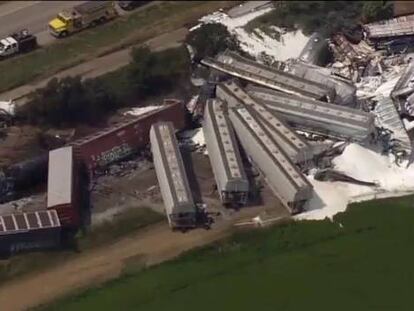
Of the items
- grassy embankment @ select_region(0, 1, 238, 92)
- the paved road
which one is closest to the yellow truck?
grassy embankment @ select_region(0, 1, 238, 92)

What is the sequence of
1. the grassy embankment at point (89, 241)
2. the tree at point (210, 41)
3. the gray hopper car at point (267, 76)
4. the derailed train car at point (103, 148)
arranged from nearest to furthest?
1. the grassy embankment at point (89, 241)
2. the derailed train car at point (103, 148)
3. the gray hopper car at point (267, 76)
4. the tree at point (210, 41)

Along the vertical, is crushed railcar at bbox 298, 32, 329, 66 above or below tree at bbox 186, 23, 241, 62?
below

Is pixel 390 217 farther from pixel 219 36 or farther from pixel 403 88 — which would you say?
pixel 219 36

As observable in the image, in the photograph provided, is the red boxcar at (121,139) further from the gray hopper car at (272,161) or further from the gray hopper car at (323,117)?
the gray hopper car at (323,117)

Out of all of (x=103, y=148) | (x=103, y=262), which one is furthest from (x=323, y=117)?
(x=103, y=262)

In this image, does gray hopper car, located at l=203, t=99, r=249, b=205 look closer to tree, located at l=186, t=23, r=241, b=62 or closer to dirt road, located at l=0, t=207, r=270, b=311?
dirt road, located at l=0, t=207, r=270, b=311

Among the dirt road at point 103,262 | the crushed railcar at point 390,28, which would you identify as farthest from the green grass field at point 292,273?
the crushed railcar at point 390,28
